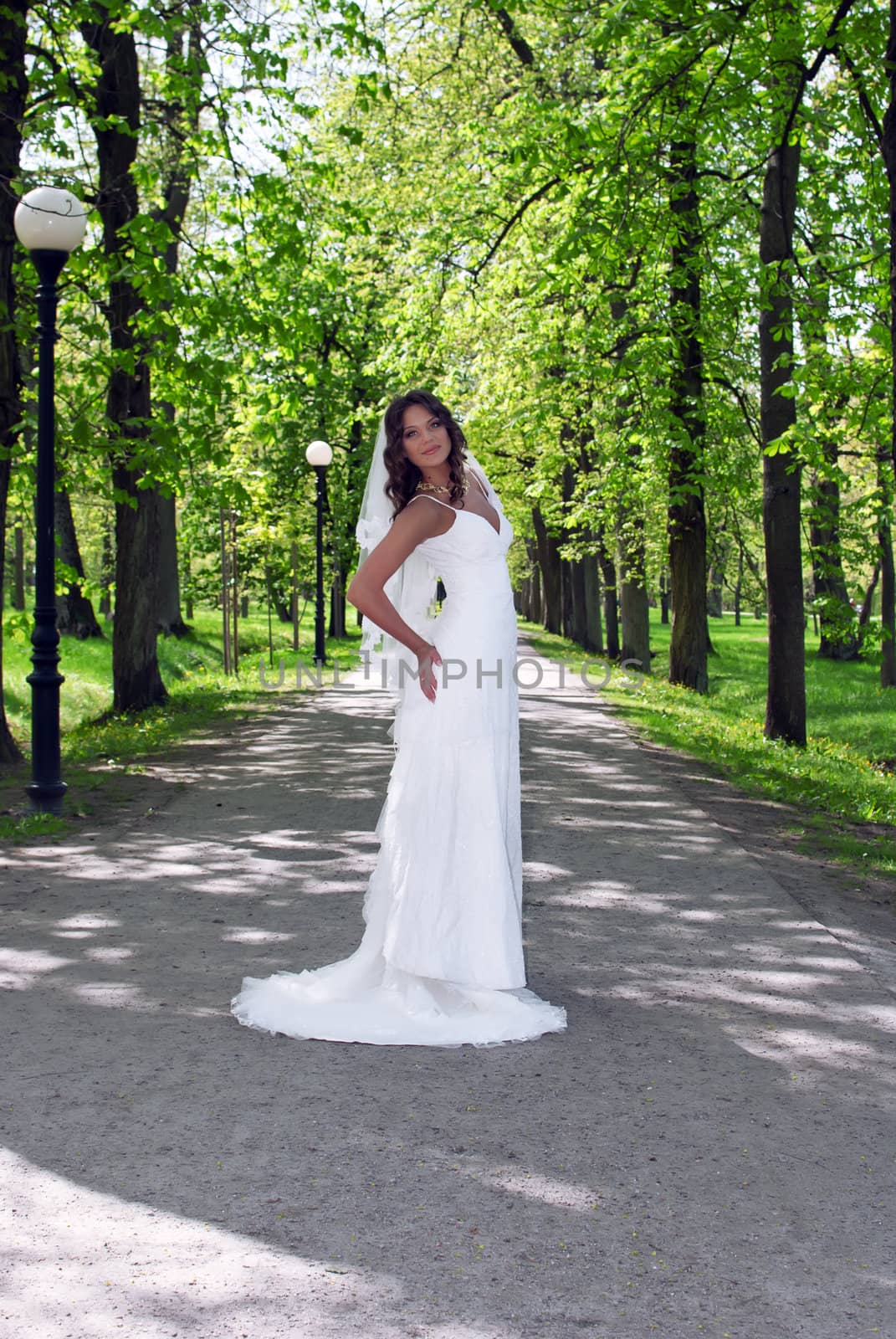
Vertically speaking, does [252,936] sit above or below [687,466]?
below

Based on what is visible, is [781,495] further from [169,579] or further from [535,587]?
[535,587]

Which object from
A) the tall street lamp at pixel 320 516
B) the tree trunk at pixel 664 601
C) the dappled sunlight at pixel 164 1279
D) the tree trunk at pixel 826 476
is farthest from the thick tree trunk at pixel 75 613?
the tree trunk at pixel 664 601

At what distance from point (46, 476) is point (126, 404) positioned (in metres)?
6.48

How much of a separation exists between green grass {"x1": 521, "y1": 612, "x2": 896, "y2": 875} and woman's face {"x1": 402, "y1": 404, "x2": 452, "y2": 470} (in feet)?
14.7

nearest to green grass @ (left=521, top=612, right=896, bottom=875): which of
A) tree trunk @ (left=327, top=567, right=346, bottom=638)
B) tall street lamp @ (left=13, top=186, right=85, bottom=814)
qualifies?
tall street lamp @ (left=13, top=186, right=85, bottom=814)

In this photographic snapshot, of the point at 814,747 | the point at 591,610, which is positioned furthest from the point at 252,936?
the point at 591,610

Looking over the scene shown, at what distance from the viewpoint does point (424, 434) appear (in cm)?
529

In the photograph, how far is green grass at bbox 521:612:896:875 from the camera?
385 inches

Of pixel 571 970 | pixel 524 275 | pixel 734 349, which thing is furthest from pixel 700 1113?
pixel 734 349

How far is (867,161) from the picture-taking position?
506 inches

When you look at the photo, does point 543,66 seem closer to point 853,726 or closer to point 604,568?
point 853,726

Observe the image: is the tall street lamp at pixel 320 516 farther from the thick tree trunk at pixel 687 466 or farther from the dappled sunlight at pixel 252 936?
the dappled sunlight at pixel 252 936

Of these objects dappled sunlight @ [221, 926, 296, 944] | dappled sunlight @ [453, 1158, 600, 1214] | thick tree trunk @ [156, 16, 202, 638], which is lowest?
dappled sunlight @ [453, 1158, 600, 1214]

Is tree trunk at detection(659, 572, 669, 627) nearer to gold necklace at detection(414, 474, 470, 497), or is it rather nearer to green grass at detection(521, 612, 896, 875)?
green grass at detection(521, 612, 896, 875)
